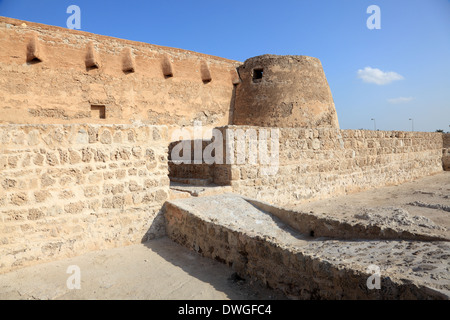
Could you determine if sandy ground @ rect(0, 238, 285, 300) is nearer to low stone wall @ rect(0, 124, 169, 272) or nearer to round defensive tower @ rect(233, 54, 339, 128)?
low stone wall @ rect(0, 124, 169, 272)

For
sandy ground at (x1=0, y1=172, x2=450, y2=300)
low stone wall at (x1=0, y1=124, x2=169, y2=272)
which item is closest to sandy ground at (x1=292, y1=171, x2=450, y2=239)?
sandy ground at (x1=0, y1=172, x2=450, y2=300)

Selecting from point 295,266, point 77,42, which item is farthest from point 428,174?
point 77,42

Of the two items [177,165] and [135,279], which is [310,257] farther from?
[177,165]

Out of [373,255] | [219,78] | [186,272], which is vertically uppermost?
[219,78]

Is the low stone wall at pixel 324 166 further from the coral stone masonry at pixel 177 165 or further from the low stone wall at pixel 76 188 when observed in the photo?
the low stone wall at pixel 76 188

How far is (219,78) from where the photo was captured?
46.9ft

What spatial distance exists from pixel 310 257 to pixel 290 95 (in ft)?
37.3

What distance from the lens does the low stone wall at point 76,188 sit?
10.6ft

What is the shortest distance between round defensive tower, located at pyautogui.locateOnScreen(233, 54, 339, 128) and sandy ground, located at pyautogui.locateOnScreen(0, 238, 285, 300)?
10070 millimetres

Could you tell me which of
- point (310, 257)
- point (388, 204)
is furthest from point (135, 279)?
point (388, 204)

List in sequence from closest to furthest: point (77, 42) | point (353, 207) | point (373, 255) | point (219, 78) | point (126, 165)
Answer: point (373, 255), point (126, 165), point (353, 207), point (77, 42), point (219, 78)

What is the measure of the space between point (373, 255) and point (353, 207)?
360 cm

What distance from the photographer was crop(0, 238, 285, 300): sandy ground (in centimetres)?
273

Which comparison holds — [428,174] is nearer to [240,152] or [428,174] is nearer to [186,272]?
[240,152]
